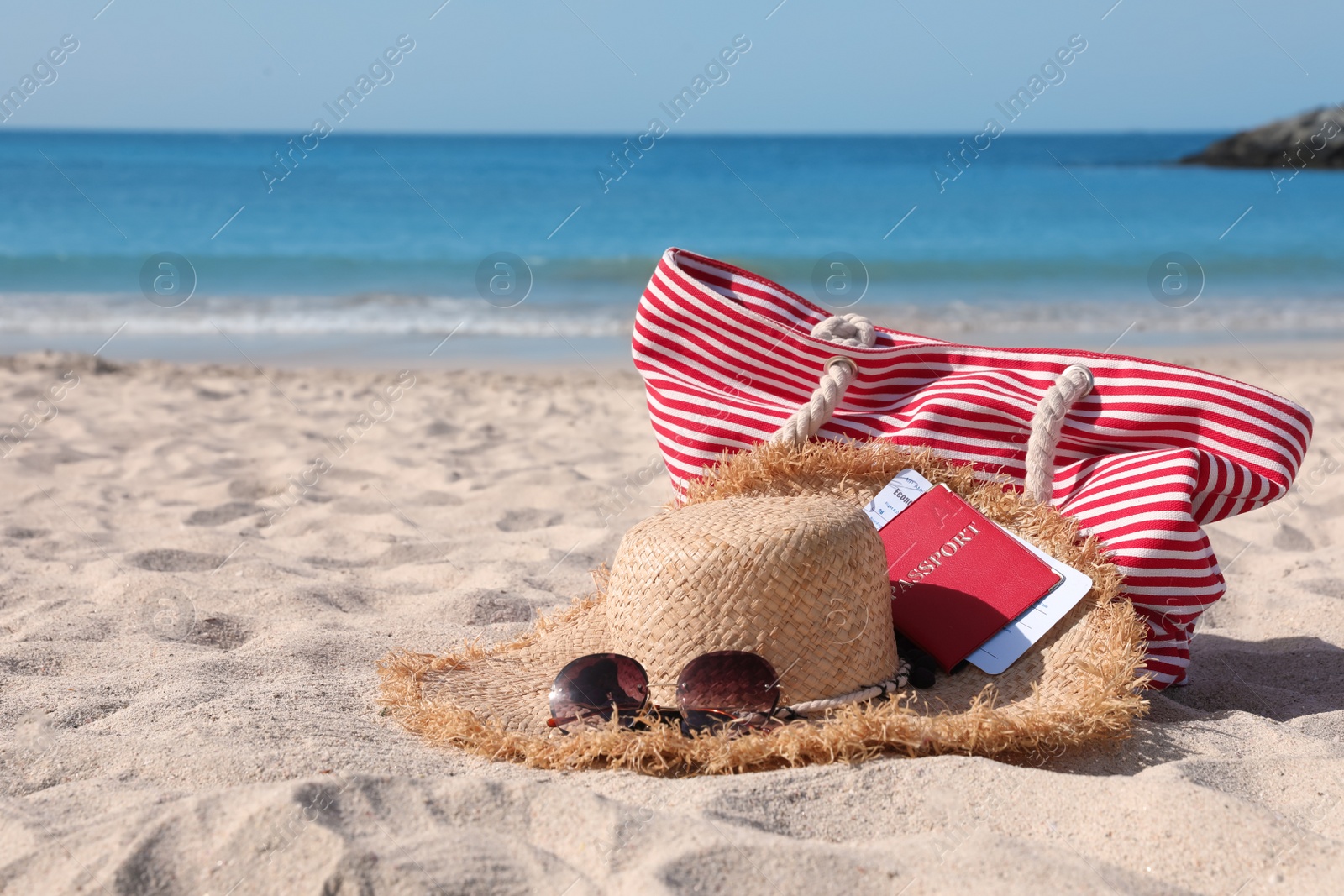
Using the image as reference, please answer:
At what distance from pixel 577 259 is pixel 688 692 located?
14.6 m

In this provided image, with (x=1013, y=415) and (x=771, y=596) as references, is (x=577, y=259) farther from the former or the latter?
(x=771, y=596)

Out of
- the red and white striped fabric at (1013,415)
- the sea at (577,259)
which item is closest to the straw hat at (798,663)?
the red and white striped fabric at (1013,415)

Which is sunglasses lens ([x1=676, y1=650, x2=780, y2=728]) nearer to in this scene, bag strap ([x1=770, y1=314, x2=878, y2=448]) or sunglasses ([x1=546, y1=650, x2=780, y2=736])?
sunglasses ([x1=546, y1=650, x2=780, y2=736])

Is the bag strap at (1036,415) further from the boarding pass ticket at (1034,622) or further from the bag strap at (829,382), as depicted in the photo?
the boarding pass ticket at (1034,622)

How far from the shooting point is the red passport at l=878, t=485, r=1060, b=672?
2.23 m

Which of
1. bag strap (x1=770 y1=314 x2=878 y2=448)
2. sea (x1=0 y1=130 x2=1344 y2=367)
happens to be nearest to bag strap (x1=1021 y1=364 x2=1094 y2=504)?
bag strap (x1=770 y1=314 x2=878 y2=448)

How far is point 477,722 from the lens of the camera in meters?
2.04

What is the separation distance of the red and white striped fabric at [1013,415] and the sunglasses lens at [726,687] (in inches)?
28.5

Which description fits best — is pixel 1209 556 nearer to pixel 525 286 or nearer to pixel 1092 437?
pixel 1092 437

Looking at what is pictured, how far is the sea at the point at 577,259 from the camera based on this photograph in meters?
10.7

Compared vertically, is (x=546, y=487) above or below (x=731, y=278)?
below

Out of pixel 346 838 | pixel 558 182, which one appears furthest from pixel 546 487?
pixel 558 182

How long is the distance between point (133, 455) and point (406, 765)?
3893mm

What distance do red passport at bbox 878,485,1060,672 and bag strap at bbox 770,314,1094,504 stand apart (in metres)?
0.19
